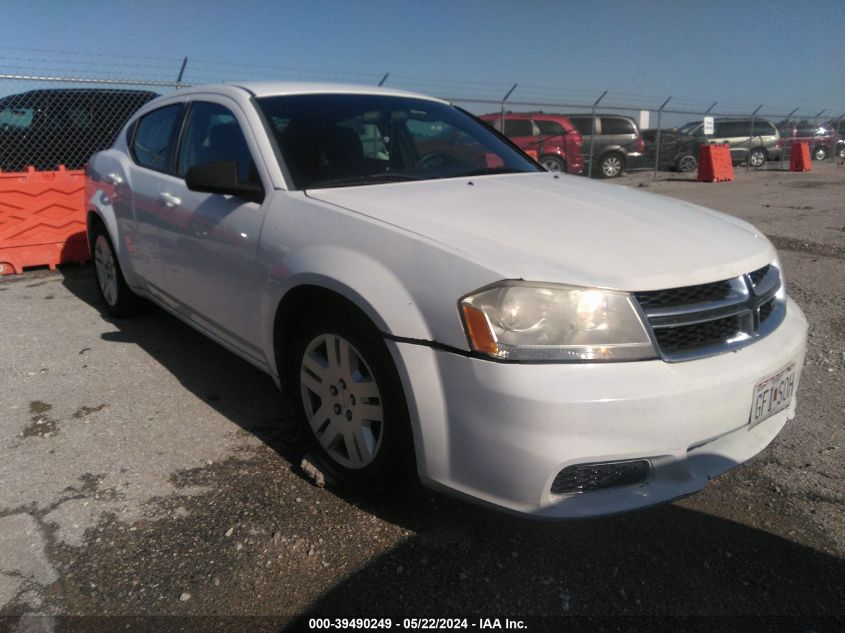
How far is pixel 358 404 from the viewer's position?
96.7 inches

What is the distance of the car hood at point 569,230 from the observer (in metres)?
2.09

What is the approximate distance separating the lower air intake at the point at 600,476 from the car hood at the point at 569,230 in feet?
1.76

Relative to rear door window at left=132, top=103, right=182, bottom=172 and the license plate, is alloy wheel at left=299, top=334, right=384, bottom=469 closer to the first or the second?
the license plate

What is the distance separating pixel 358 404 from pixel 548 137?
15244 millimetres

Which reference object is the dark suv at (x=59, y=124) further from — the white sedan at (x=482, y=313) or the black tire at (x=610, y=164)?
the black tire at (x=610, y=164)

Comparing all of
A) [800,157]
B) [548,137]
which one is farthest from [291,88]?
[800,157]

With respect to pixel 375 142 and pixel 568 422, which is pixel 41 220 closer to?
pixel 375 142

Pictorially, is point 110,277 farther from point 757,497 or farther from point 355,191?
point 757,497

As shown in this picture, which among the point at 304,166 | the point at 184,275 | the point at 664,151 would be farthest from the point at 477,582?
the point at 664,151

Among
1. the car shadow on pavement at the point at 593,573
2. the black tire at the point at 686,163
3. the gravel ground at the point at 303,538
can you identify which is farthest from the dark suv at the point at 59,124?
the black tire at the point at 686,163

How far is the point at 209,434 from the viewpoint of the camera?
3238 mm

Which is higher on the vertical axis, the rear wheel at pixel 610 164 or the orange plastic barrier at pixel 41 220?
the orange plastic barrier at pixel 41 220

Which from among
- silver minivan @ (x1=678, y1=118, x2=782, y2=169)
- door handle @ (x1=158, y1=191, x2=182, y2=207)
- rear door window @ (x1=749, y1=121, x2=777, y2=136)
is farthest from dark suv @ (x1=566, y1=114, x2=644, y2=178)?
door handle @ (x1=158, y1=191, x2=182, y2=207)

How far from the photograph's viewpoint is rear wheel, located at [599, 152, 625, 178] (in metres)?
18.6
